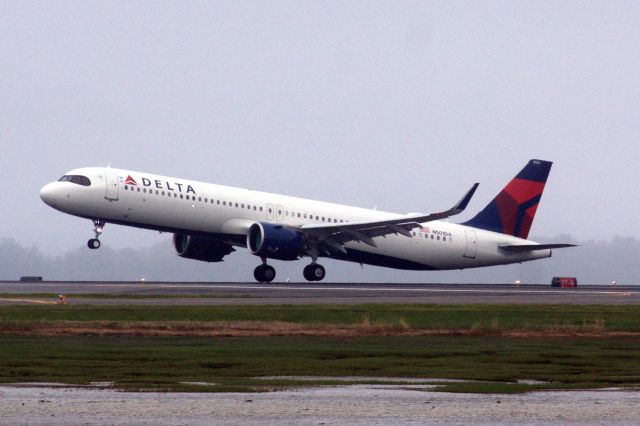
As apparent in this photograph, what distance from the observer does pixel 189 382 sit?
19.8 m

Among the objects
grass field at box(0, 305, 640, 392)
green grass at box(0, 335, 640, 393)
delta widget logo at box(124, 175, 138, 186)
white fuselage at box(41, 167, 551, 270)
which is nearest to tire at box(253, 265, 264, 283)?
white fuselage at box(41, 167, 551, 270)

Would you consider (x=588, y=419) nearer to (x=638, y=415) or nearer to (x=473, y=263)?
(x=638, y=415)

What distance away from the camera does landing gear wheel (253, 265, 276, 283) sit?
215 feet

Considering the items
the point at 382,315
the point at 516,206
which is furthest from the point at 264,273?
the point at 382,315

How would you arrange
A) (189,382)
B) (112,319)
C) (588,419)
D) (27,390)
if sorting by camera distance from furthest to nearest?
(112,319) < (189,382) < (27,390) < (588,419)

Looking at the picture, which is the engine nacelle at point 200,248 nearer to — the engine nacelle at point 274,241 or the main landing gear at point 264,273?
the main landing gear at point 264,273

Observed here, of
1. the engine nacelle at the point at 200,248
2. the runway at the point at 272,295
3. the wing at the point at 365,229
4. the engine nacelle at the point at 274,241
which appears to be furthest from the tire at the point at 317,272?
the runway at the point at 272,295

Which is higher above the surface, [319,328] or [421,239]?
[421,239]

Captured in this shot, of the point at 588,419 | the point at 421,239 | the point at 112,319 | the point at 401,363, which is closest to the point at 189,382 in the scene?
the point at 401,363

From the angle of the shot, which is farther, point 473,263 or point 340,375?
point 473,263

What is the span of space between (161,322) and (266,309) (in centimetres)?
646

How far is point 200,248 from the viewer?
222ft

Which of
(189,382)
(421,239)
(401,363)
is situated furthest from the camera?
(421,239)

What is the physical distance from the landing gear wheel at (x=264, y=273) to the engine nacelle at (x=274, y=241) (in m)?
2.91
